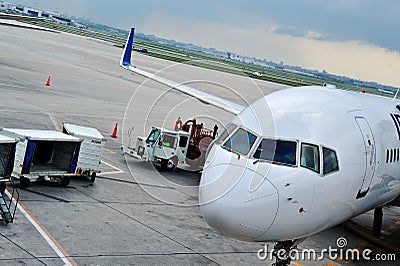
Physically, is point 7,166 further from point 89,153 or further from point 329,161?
point 329,161

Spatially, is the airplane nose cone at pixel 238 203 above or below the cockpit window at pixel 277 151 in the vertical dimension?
below

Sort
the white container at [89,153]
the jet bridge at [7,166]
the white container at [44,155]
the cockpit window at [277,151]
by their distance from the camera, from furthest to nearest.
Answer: the white container at [89,153] → the white container at [44,155] → the jet bridge at [7,166] → the cockpit window at [277,151]

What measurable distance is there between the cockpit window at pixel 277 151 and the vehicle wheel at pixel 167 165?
15.7 meters

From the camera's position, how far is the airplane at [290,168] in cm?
1203

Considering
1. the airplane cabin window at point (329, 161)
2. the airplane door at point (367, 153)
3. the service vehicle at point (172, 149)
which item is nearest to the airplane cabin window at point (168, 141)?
the service vehicle at point (172, 149)

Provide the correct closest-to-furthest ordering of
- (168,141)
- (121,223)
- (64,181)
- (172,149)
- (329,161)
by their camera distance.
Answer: (329,161) < (121,223) < (64,181) < (172,149) < (168,141)

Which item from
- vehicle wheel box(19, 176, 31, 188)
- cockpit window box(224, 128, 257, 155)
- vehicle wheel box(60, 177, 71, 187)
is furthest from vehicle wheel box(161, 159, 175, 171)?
cockpit window box(224, 128, 257, 155)

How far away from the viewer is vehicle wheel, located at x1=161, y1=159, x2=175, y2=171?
28188 mm

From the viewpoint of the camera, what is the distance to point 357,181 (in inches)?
566

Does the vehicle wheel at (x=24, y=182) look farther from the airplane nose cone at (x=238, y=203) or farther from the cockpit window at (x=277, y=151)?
the cockpit window at (x=277, y=151)

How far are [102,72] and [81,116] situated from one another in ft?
138

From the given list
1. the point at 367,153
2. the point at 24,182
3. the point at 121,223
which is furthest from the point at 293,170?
the point at 24,182

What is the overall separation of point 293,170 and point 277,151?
566 mm

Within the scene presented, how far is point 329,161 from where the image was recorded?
1323 cm
